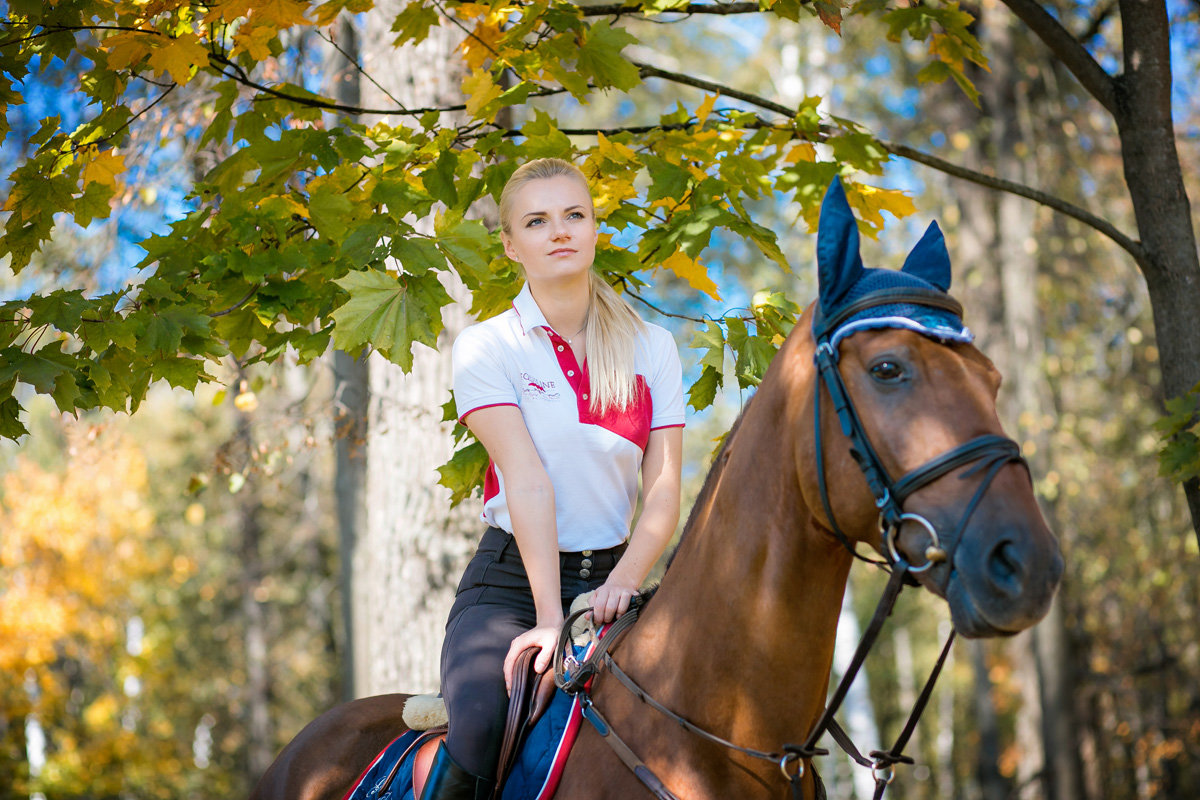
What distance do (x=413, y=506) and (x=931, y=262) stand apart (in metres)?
3.92

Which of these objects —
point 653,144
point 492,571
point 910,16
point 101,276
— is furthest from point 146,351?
point 101,276

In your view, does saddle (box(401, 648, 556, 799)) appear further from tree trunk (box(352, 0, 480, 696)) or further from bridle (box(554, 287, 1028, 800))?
tree trunk (box(352, 0, 480, 696))

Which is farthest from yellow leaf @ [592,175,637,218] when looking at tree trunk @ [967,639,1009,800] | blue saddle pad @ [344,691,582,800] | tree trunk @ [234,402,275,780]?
tree trunk @ [234,402,275,780]

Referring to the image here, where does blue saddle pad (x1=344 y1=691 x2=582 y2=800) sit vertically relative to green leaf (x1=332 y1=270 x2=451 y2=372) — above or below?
below

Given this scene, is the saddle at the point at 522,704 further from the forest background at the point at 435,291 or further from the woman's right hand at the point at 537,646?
the forest background at the point at 435,291

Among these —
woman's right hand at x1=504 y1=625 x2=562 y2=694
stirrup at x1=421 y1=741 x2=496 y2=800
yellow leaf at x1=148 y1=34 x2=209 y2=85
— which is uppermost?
yellow leaf at x1=148 y1=34 x2=209 y2=85

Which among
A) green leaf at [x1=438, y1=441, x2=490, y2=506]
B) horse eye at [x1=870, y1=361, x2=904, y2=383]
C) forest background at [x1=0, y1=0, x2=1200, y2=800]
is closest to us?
→ horse eye at [x1=870, y1=361, x2=904, y2=383]

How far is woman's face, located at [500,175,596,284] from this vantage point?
297 cm

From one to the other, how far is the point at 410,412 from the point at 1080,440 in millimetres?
10689

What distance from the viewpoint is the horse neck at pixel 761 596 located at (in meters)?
2.23

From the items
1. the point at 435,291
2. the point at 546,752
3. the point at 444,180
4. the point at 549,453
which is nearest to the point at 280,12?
the point at 444,180

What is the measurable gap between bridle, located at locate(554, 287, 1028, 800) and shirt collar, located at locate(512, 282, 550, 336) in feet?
3.20

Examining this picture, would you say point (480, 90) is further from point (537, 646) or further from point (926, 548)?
point (926, 548)

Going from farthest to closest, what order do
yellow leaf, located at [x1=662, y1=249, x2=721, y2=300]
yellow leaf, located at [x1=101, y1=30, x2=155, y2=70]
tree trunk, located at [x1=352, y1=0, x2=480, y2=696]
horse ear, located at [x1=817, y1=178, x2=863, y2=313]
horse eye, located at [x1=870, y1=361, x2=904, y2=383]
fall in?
1. tree trunk, located at [x1=352, y1=0, x2=480, y2=696]
2. yellow leaf, located at [x1=662, y1=249, x2=721, y2=300]
3. yellow leaf, located at [x1=101, y1=30, x2=155, y2=70]
4. horse ear, located at [x1=817, y1=178, x2=863, y2=313]
5. horse eye, located at [x1=870, y1=361, x2=904, y2=383]
